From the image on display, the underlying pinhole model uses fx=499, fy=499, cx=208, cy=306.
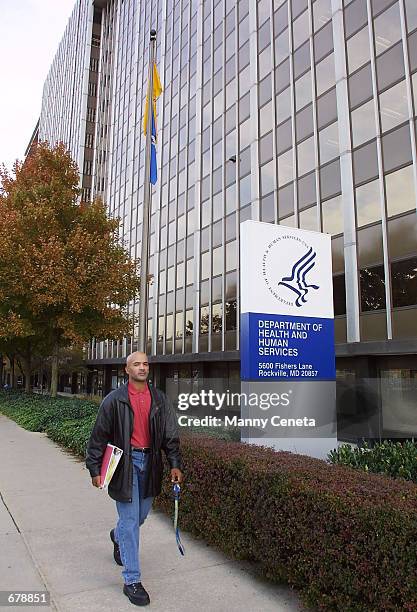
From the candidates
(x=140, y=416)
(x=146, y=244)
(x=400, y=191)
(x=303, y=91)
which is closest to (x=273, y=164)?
(x=303, y=91)

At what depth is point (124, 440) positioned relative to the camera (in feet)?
12.5

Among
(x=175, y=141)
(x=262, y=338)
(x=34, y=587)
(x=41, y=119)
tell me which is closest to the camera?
(x=34, y=587)

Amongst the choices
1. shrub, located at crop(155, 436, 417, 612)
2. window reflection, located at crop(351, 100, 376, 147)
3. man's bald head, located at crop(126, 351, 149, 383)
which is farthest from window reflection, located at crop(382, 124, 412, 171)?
man's bald head, located at crop(126, 351, 149, 383)

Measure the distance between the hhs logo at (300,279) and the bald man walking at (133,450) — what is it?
11.9ft

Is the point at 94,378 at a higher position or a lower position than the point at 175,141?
lower

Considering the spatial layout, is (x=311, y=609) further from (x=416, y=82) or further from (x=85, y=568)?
(x=416, y=82)

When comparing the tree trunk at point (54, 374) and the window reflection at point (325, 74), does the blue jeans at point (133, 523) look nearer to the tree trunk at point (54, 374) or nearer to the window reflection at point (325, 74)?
the tree trunk at point (54, 374)

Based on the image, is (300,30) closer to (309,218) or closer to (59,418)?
(309,218)

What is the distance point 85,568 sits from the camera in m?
4.36

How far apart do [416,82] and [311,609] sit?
15.6 metres

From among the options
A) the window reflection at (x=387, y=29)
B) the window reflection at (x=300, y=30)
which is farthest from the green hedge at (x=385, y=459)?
the window reflection at (x=300, y=30)

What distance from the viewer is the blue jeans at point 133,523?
377 centimetres

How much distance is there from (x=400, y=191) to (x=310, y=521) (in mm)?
13873

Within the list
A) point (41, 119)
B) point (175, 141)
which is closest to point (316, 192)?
point (175, 141)
